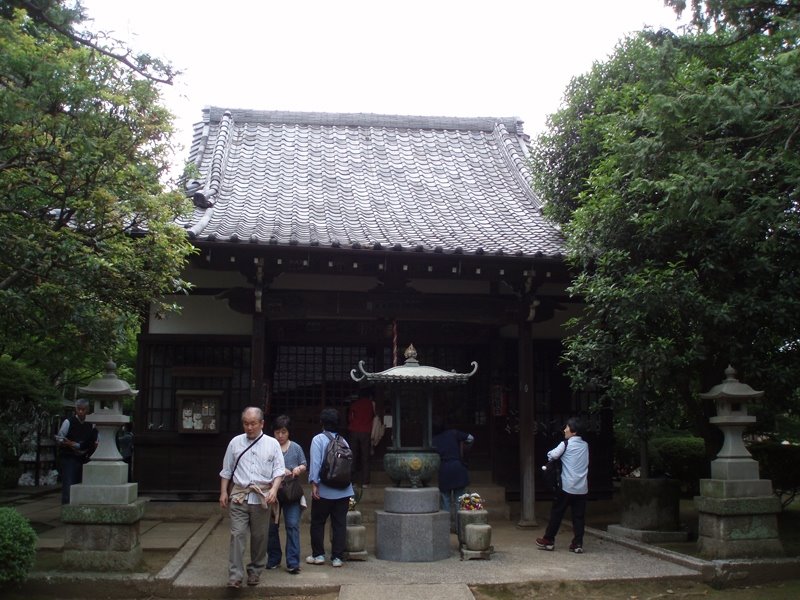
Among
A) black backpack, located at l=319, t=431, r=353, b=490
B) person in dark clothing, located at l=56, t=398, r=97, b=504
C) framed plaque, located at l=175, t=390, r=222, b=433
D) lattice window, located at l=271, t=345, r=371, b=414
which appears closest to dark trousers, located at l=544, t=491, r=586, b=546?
black backpack, located at l=319, t=431, r=353, b=490

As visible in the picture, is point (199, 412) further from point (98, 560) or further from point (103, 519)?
point (98, 560)

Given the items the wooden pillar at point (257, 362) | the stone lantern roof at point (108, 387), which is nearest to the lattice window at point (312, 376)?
the wooden pillar at point (257, 362)

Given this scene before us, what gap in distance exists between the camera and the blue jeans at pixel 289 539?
791 cm

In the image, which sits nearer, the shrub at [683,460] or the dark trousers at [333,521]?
the dark trousers at [333,521]

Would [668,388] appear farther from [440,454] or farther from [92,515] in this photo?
[92,515]

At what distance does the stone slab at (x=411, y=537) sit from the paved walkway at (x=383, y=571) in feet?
0.44

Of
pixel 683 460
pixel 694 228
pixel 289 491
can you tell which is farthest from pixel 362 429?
pixel 683 460

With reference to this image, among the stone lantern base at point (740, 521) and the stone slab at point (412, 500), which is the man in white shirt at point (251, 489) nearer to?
the stone slab at point (412, 500)

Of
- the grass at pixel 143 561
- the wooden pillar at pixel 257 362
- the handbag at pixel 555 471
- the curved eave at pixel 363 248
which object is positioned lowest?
the grass at pixel 143 561

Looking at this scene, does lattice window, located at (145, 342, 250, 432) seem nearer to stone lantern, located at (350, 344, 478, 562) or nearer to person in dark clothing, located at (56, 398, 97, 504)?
person in dark clothing, located at (56, 398, 97, 504)

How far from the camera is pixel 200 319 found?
12.3 m

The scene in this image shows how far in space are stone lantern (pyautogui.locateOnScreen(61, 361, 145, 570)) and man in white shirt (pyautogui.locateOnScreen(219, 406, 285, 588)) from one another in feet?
4.37

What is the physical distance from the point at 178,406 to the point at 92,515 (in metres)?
4.29

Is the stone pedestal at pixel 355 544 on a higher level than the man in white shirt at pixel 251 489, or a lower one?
lower
